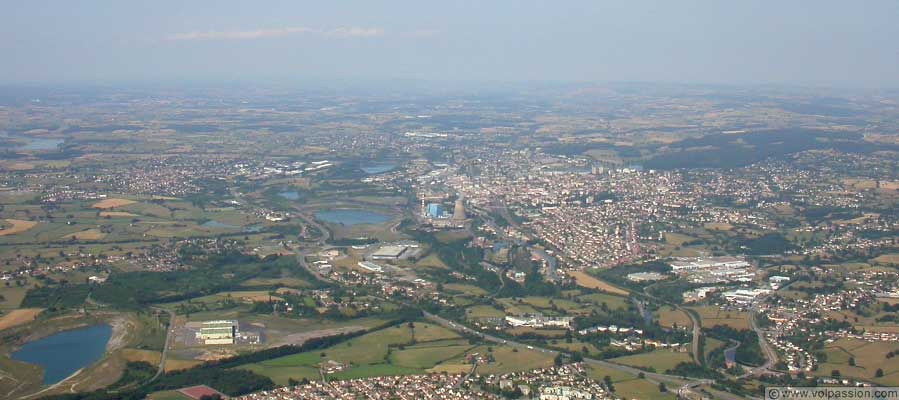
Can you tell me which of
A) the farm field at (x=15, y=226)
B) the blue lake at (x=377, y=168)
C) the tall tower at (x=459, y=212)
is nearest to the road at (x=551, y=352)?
the tall tower at (x=459, y=212)

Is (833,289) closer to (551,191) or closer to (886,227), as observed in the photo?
(886,227)

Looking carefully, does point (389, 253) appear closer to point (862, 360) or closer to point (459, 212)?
point (459, 212)

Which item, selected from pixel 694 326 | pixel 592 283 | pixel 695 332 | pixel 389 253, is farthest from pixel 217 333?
pixel 694 326

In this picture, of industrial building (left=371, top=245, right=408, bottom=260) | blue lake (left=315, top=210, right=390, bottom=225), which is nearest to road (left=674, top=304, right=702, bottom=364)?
industrial building (left=371, top=245, right=408, bottom=260)

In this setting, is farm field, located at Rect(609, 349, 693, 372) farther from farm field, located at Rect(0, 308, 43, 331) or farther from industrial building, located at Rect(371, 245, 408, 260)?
farm field, located at Rect(0, 308, 43, 331)

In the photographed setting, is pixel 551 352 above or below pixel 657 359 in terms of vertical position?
below

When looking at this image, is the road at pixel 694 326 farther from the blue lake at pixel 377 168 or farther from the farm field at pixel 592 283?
the blue lake at pixel 377 168
